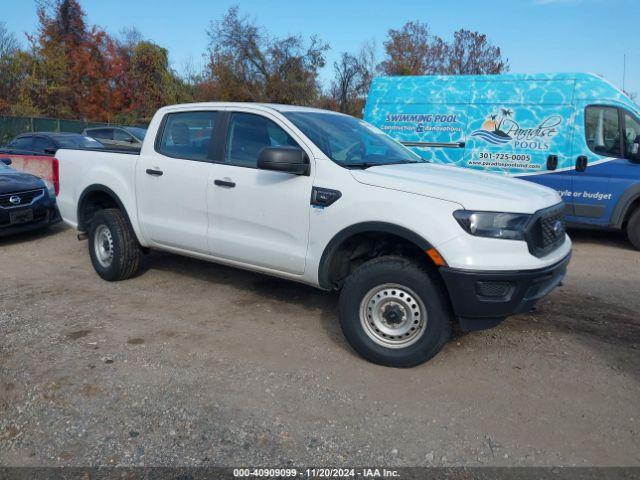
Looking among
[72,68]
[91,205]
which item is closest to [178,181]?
[91,205]

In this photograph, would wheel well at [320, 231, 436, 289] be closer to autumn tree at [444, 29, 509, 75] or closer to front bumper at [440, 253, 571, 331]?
front bumper at [440, 253, 571, 331]

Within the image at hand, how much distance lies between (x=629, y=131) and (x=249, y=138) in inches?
230

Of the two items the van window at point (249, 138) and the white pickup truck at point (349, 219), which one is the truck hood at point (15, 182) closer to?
the white pickup truck at point (349, 219)

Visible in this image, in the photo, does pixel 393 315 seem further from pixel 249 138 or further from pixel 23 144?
pixel 23 144

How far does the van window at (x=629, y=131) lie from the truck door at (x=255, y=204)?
5674 millimetres

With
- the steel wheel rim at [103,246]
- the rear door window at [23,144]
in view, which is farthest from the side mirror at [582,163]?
the rear door window at [23,144]

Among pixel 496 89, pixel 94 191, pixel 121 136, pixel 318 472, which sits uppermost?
pixel 496 89

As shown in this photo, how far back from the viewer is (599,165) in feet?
25.9

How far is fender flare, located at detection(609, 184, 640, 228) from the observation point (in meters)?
7.64

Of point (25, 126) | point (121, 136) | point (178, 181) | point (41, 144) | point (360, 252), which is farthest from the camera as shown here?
point (25, 126)

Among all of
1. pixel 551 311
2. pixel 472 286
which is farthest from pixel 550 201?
pixel 551 311

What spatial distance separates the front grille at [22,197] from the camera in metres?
7.90

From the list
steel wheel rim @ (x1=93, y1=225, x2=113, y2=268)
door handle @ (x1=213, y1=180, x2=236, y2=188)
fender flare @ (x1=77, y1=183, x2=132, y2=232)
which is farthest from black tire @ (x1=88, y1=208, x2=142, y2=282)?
Result: door handle @ (x1=213, y1=180, x2=236, y2=188)

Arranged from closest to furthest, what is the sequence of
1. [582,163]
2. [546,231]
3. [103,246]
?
[546,231] → [103,246] → [582,163]
